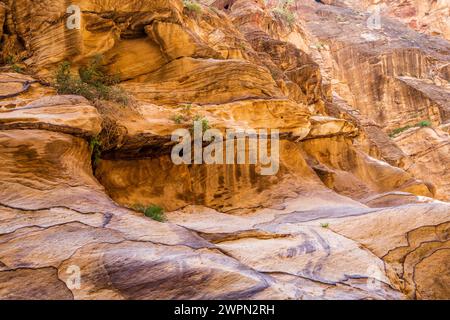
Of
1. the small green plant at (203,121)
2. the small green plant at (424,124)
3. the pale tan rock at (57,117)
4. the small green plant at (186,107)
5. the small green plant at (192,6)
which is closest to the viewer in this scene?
the pale tan rock at (57,117)

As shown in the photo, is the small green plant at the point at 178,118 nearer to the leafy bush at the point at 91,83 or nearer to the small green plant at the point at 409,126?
the leafy bush at the point at 91,83

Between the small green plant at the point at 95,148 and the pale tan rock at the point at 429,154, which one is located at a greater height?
the small green plant at the point at 95,148

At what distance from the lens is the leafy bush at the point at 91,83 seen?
9586 mm

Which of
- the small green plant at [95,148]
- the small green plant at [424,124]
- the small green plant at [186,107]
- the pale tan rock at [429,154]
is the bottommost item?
the pale tan rock at [429,154]

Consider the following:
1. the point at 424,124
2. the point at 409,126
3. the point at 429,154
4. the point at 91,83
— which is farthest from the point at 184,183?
the point at 409,126

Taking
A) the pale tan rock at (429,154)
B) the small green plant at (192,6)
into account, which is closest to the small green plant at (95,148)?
the small green plant at (192,6)

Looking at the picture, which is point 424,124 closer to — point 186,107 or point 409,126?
point 409,126

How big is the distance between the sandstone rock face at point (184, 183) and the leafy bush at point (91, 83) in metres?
0.28

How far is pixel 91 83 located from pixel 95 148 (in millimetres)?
2601

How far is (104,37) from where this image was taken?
1170 centimetres

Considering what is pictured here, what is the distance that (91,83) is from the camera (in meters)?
10.8

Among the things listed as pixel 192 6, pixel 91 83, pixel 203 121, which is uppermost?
pixel 192 6

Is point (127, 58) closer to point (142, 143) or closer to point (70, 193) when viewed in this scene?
point (142, 143)

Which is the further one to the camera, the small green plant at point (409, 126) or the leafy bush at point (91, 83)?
the small green plant at point (409, 126)
